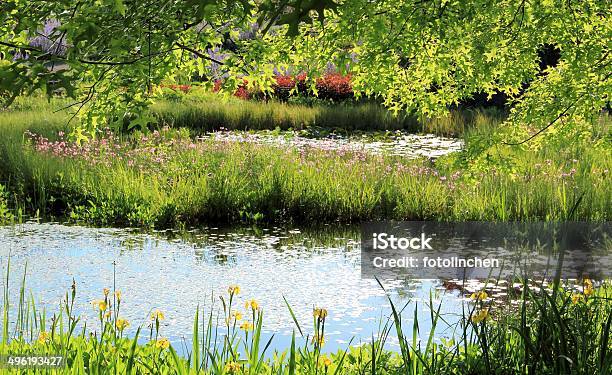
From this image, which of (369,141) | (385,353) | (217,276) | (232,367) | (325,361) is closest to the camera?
(232,367)

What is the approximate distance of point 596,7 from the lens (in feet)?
22.2

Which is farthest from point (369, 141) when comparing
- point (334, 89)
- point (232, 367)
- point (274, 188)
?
point (232, 367)

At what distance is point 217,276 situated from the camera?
8.05 meters

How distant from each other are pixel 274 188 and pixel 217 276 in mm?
3335

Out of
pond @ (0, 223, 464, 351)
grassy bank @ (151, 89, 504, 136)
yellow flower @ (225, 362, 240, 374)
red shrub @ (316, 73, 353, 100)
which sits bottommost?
pond @ (0, 223, 464, 351)

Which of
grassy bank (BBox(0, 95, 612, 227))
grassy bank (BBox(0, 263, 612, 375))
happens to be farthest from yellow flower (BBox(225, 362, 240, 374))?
grassy bank (BBox(0, 95, 612, 227))

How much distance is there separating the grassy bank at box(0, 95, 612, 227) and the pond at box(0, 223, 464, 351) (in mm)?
687

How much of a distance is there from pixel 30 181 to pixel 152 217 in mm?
2627

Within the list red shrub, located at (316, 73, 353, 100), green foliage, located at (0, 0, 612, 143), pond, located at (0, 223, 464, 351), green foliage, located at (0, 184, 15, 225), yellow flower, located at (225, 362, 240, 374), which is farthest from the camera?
red shrub, located at (316, 73, 353, 100)

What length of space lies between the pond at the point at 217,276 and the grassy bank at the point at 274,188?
2.25 feet

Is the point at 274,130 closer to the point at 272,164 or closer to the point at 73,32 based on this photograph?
the point at 272,164

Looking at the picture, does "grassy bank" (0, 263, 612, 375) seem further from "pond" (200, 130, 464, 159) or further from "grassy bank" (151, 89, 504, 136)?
"grassy bank" (151, 89, 504, 136)

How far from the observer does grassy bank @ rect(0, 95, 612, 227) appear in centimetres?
1068

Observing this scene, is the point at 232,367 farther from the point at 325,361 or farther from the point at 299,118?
the point at 299,118
